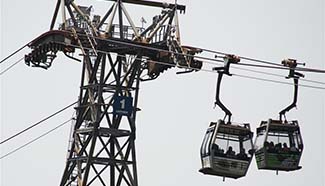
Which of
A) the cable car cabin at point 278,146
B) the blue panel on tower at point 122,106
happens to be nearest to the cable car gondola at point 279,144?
the cable car cabin at point 278,146

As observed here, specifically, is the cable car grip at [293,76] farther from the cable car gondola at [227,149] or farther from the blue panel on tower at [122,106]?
the blue panel on tower at [122,106]

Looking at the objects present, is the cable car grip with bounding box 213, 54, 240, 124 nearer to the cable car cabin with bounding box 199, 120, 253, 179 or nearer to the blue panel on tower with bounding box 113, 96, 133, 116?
the cable car cabin with bounding box 199, 120, 253, 179

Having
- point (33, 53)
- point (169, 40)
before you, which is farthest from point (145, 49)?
point (33, 53)

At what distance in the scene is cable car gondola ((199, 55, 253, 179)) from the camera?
5434cm

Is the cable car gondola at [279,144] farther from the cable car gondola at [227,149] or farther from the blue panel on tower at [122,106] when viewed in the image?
the blue panel on tower at [122,106]

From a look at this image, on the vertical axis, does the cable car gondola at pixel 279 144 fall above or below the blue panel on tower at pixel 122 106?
below

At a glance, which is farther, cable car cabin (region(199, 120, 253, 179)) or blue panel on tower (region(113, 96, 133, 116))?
blue panel on tower (region(113, 96, 133, 116))

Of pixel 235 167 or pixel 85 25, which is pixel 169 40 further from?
pixel 235 167

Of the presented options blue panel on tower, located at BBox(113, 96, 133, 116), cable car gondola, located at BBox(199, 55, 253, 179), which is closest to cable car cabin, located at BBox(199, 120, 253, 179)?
cable car gondola, located at BBox(199, 55, 253, 179)

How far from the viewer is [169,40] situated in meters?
68.8

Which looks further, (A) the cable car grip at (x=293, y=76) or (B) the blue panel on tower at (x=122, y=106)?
(B) the blue panel on tower at (x=122, y=106)

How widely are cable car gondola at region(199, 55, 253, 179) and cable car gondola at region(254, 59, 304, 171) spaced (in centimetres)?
60

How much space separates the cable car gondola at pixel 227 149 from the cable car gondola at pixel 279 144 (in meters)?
0.60

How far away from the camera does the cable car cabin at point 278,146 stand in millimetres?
55344
